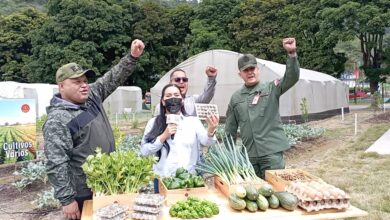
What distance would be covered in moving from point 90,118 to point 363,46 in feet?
84.6

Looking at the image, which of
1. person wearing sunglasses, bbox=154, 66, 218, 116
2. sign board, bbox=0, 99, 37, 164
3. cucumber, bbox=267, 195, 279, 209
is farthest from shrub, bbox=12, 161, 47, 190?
cucumber, bbox=267, 195, 279, 209

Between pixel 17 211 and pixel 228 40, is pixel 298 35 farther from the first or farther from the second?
pixel 17 211

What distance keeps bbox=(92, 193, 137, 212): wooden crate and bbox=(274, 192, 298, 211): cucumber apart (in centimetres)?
100

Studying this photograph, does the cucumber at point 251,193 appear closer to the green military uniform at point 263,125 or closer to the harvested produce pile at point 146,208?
the harvested produce pile at point 146,208

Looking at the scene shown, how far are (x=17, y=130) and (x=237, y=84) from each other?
1061 cm

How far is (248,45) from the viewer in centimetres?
2947

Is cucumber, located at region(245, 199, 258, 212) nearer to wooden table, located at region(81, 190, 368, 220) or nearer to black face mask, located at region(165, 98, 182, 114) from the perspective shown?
wooden table, located at region(81, 190, 368, 220)

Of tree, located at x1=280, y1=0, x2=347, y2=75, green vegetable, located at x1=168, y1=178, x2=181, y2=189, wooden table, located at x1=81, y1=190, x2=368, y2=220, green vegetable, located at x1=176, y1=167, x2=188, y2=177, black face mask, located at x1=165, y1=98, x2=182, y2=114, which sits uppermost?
tree, located at x1=280, y1=0, x2=347, y2=75

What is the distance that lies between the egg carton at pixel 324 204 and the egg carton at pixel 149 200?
3.13 ft

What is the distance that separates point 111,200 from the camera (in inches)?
→ 101

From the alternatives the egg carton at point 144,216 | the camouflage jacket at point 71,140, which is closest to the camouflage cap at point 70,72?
the camouflage jacket at point 71,140

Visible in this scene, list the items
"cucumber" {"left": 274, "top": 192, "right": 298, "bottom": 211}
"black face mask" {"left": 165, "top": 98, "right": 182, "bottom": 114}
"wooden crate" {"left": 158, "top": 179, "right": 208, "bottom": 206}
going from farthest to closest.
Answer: "black face mask" {"left": 165, "top": 98, "right": 182, "bottom": 114}, "wooden crate" {"left": 158, "top": 179, "right": 208, "bottom": 206}, "cucumber" {"left": 274, "top": 192, "right": 298, "bottom": 211}

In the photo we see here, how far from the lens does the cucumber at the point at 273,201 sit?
2.67 meters

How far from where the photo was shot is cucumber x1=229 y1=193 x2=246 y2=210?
8.61 feet
